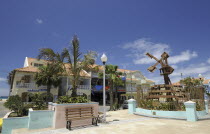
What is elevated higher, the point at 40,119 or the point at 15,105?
the point at 15,105

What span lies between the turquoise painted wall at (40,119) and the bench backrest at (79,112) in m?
1.16

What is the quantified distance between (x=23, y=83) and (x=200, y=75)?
83.0 feet

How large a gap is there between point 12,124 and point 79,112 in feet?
13.2

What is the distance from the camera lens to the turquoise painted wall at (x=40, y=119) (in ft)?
24.3

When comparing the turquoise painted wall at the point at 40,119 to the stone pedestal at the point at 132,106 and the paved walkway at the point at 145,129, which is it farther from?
the stone pedestal at the point at 132,106

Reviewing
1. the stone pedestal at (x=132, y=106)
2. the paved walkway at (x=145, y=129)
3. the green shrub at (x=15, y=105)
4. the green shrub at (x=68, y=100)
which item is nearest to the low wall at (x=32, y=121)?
the green shrub at (x=68, y=100)

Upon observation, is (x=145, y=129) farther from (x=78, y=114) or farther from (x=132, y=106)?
(x=132, y=106)

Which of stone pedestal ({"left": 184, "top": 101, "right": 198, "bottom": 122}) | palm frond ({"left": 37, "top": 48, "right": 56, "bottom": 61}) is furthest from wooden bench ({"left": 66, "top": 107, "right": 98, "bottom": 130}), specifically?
stone pedestal ({"left": 184, "top": 101, "right": 198, "bottom": 122})

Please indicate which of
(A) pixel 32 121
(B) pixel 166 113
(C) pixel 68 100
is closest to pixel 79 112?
(C) pixel 68 100

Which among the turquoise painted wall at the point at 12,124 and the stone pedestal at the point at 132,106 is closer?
the turquoise painted wall at the point at 12,124

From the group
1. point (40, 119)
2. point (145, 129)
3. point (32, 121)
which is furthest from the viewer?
point (40, 119)

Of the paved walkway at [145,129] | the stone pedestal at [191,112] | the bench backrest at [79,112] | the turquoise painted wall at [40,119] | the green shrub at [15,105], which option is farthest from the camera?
the green shrub at [15,105]

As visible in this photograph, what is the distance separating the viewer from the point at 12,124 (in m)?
7.67

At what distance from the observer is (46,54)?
9.30 metres
